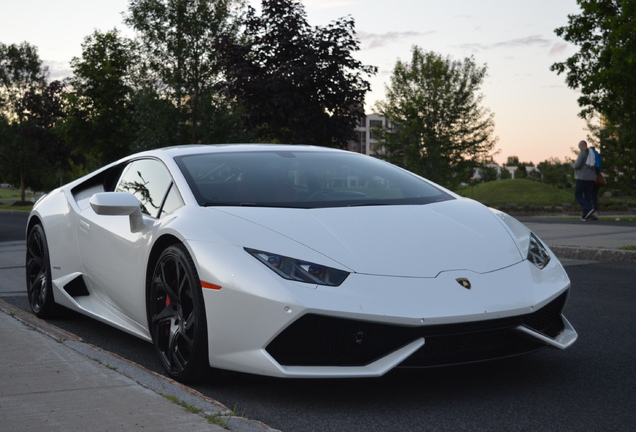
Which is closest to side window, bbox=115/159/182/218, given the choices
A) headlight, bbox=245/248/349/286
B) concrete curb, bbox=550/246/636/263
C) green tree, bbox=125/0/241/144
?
headlight, bbox=245/248/349/286

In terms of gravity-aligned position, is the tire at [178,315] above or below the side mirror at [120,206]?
below

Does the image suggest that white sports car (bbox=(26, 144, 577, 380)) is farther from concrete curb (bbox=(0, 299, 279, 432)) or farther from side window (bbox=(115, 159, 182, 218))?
concrete curb (bbox=(0, 299, 279, 432))

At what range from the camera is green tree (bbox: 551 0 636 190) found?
2798 cm

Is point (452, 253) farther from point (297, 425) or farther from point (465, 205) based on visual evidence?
point (297, 425)

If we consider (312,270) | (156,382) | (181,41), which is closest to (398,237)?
(312,270)

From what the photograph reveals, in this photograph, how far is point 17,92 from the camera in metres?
64.8

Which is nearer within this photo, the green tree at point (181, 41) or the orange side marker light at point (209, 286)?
the orange side marker light at point (209, 286)

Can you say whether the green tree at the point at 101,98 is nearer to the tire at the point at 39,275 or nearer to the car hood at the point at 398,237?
the tire at the point at 39,275

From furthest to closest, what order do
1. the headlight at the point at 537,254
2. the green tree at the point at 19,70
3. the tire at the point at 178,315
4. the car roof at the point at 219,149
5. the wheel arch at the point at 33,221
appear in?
the green tree at the point at 19,70 → the wheel arch at the point at 33,221 → the car roof at the point at 219,149 → the headlight at the point at 537,254 → the tire at the point at 178,315

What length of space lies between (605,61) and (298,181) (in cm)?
3032

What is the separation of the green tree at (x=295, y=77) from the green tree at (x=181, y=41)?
979 inches

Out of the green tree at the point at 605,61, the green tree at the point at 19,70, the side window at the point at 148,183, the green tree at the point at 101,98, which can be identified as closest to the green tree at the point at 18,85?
the green tree at the point at 19,70

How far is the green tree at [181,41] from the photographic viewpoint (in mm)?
47062

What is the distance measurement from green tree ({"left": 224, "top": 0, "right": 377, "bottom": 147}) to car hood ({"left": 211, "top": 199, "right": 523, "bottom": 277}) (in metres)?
16.9
